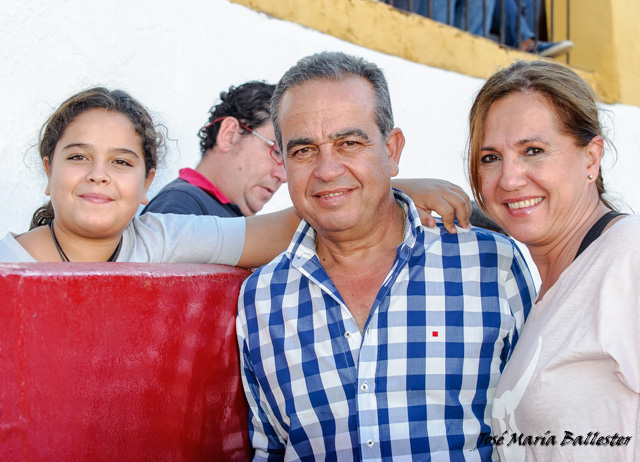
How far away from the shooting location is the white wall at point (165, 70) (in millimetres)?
3039

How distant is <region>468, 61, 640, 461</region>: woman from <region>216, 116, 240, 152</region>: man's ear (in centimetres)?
162

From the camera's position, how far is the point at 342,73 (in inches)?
87.0

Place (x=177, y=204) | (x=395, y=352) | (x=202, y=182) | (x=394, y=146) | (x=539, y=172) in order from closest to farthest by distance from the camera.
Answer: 1. (x=539, y=172)
2. (x=395, y=352)
3. (x=394, y=146)
4. (x=177, y=204)
5. (x=202, y=182)

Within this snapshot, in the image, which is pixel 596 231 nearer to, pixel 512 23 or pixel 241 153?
pixel 241 153

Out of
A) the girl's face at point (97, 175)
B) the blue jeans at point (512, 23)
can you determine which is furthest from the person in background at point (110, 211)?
the blue jeans at point (512, 23)

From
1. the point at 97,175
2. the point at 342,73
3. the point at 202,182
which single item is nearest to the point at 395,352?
the point at 342,73

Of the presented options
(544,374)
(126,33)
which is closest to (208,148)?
(126,33)

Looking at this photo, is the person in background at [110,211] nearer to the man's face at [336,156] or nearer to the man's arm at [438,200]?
the man's face at [336,156]

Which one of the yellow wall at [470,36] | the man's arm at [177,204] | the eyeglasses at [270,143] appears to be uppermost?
the yellow wall at [470,36]

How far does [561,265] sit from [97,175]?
1.36m

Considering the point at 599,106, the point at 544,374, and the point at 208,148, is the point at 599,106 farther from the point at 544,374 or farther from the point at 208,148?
the point at 208,148

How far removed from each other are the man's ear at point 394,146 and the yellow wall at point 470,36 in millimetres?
1404

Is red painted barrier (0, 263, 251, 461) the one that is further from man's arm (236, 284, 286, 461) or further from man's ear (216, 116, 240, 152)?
man's ear (216, 116, 240, 152)

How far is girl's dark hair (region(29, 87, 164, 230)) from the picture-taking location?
220cm
